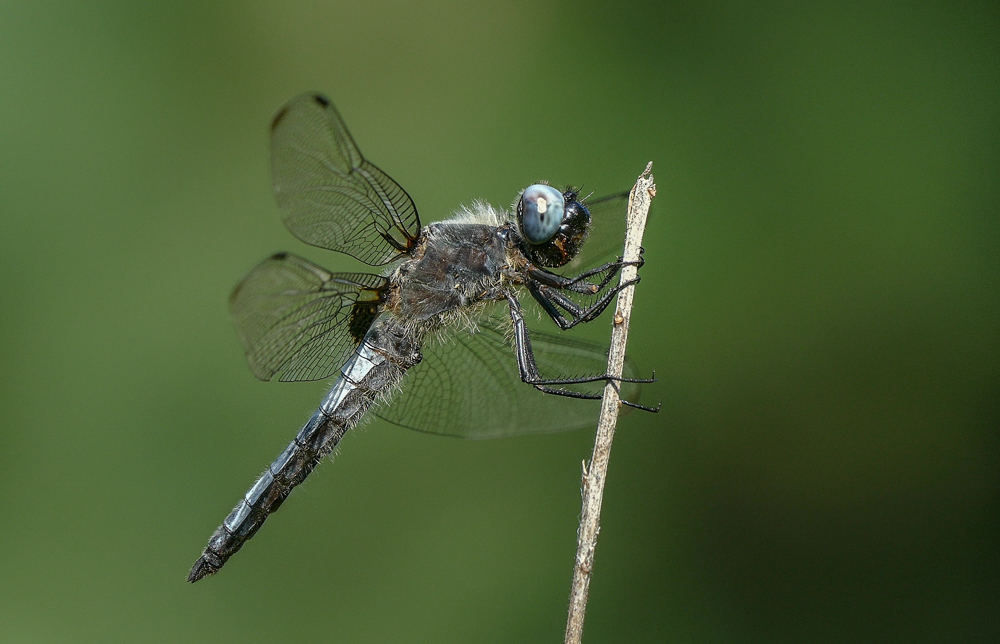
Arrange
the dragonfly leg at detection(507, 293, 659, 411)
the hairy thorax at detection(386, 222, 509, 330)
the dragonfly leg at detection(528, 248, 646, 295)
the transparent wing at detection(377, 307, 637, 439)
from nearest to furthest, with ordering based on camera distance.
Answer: the dragonfly leg at detection(528, 248, 646, 295) < the dragonfly leg at detection(507, 293, 659, 411) < the hairy thorax at detection(386, 222, 509, 330) < the transparent wing at detection(377, 307, 637, 439)

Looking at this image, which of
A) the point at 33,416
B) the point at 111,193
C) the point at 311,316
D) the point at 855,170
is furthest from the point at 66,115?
the point at 855,170

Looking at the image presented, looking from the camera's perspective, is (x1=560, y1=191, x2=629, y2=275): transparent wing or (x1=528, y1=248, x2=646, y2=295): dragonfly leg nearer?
(x1=528, y1=248, x2=646, y2=295): dragonfly leg

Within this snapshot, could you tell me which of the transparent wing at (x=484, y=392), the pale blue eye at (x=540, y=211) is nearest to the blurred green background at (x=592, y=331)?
the transparent wing at (x=484, y=392)

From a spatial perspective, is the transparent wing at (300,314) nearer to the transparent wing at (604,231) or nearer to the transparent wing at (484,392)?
the transparent wing at (484,392)

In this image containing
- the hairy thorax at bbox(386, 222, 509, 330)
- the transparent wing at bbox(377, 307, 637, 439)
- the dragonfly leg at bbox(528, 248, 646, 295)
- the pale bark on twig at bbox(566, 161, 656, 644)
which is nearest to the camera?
the pale bark on twig at bbox(566, 161, 656, 644)

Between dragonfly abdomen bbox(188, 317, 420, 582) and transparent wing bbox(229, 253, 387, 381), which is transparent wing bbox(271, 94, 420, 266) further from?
dragonfly abdomen bbox(188, 317, 420, 582)

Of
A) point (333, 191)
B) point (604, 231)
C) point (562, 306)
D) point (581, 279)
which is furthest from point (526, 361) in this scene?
point (333, 191)

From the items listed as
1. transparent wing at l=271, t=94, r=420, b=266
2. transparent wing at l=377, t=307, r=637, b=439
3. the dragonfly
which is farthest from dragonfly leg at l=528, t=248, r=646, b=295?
transparent wing at l=271, t=94, r=420, b=266
